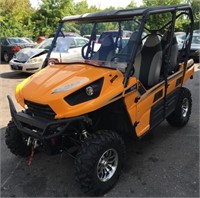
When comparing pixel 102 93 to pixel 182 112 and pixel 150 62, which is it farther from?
pixel 182 112

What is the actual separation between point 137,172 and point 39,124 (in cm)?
137

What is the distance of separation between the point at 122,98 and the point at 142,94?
44cm

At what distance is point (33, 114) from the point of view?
10.9ft

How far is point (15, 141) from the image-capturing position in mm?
3809

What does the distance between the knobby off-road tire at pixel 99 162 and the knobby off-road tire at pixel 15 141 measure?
3.71 ft

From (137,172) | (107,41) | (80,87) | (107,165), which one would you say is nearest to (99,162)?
(107,165)

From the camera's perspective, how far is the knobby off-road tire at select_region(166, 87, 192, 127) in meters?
4.77

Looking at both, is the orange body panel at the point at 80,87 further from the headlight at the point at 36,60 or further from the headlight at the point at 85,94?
the headlight at the point at 36,60

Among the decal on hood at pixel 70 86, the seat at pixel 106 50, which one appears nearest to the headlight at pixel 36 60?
the seat at pixel 106 50

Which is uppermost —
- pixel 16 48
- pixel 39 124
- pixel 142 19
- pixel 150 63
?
pixel 142 19

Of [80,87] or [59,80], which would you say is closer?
[80,87]

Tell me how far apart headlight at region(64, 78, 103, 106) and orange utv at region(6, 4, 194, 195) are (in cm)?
1

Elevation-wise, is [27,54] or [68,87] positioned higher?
[68,87]

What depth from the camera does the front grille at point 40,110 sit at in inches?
122
